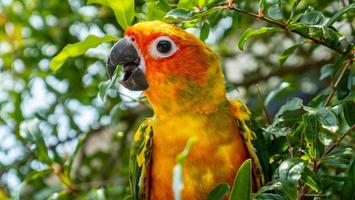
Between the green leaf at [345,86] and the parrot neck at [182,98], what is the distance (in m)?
0.34

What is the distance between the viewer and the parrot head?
1758mm

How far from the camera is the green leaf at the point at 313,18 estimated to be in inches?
60.4

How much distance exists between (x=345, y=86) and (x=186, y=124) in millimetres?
455

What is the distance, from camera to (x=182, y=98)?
71.8 inches

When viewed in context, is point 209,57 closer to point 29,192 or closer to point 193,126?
point 193,126

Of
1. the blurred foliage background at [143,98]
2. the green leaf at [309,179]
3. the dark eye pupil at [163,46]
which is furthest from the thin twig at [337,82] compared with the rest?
the dark eye pupil at [163,46]

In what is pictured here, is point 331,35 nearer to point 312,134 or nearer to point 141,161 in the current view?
point 312,134

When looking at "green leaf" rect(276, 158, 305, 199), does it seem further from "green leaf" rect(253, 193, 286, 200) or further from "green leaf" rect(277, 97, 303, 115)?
"green leaf" rect(277, 97, 303, 115)

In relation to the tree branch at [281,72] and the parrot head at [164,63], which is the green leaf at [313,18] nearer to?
the parrot head at [164,63]

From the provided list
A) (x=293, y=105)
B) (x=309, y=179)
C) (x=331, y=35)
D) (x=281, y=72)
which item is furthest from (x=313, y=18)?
(x=281, y=72)

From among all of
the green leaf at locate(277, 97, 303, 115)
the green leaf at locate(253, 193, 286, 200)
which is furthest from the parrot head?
the green leaf at locate(253, 193, 286, 200)

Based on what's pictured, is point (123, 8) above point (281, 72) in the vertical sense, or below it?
above

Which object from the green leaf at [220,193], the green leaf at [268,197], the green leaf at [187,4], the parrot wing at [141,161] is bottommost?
the parrot wing at [141,161]

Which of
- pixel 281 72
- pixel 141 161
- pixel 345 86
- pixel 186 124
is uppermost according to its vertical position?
pixel 345 86
